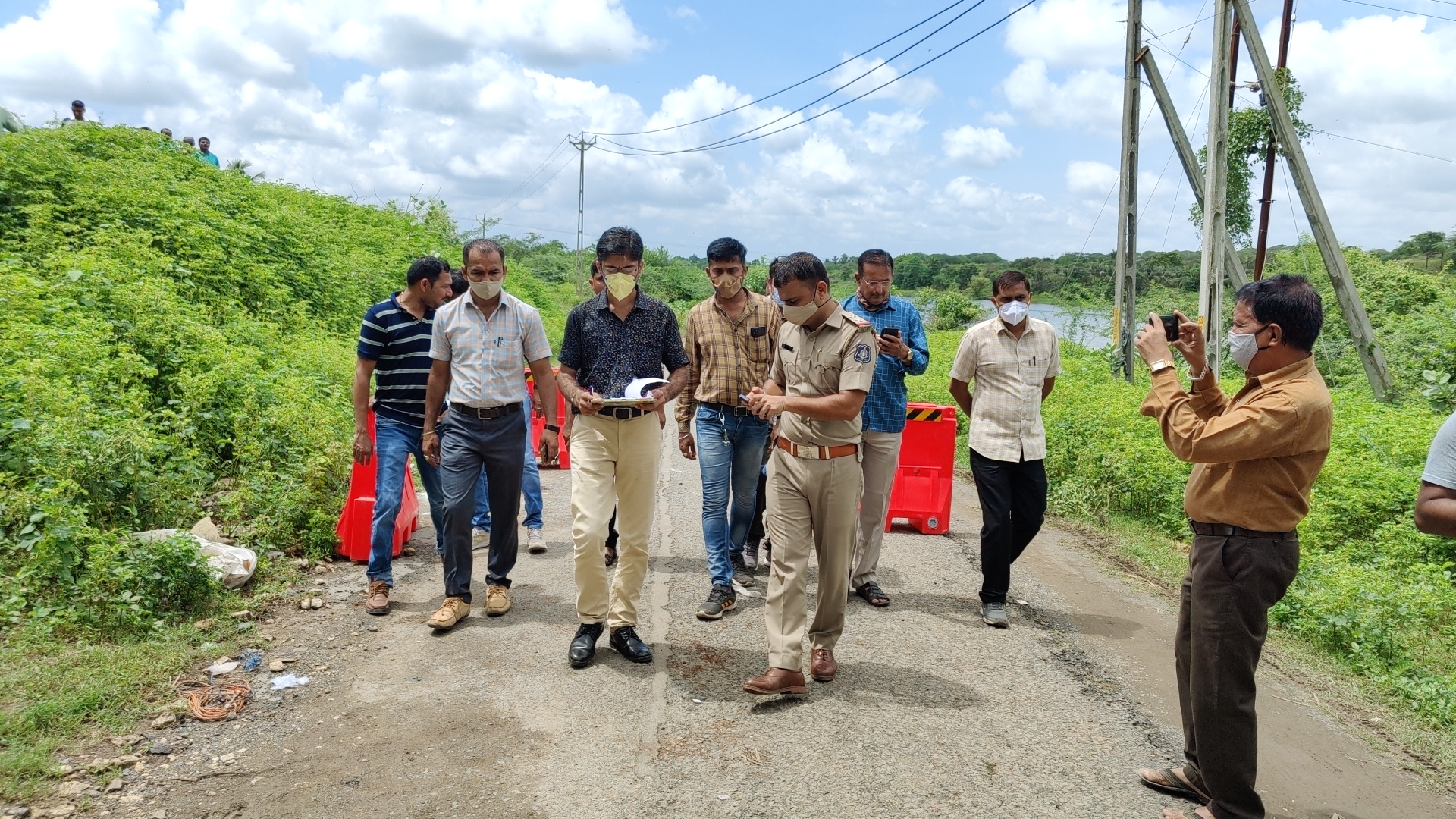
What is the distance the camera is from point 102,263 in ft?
29.2

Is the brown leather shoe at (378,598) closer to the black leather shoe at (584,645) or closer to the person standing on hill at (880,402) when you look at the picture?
the black leather shoe at (584,645)

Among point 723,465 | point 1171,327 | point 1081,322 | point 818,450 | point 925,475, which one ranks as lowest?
point 925,475

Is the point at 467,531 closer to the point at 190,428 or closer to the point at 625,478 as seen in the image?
the point at 625,478

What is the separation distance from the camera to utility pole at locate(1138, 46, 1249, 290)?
1200 cm

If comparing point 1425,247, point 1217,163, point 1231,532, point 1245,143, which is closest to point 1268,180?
point 1245,143

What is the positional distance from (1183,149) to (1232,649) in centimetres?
1068

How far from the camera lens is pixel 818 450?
4.52 metres

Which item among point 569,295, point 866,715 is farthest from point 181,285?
point 569,295

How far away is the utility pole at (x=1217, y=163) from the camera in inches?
415

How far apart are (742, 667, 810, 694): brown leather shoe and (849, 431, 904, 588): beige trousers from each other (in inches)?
65.3

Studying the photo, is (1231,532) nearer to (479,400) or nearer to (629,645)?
(629,645)

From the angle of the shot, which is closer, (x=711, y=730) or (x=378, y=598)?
(x=711, y=730)

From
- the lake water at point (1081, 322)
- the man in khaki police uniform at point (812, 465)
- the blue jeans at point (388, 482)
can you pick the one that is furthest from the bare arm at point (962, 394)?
the lake water at point (1081, 322)

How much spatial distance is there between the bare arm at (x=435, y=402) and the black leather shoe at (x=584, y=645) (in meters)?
1.38
